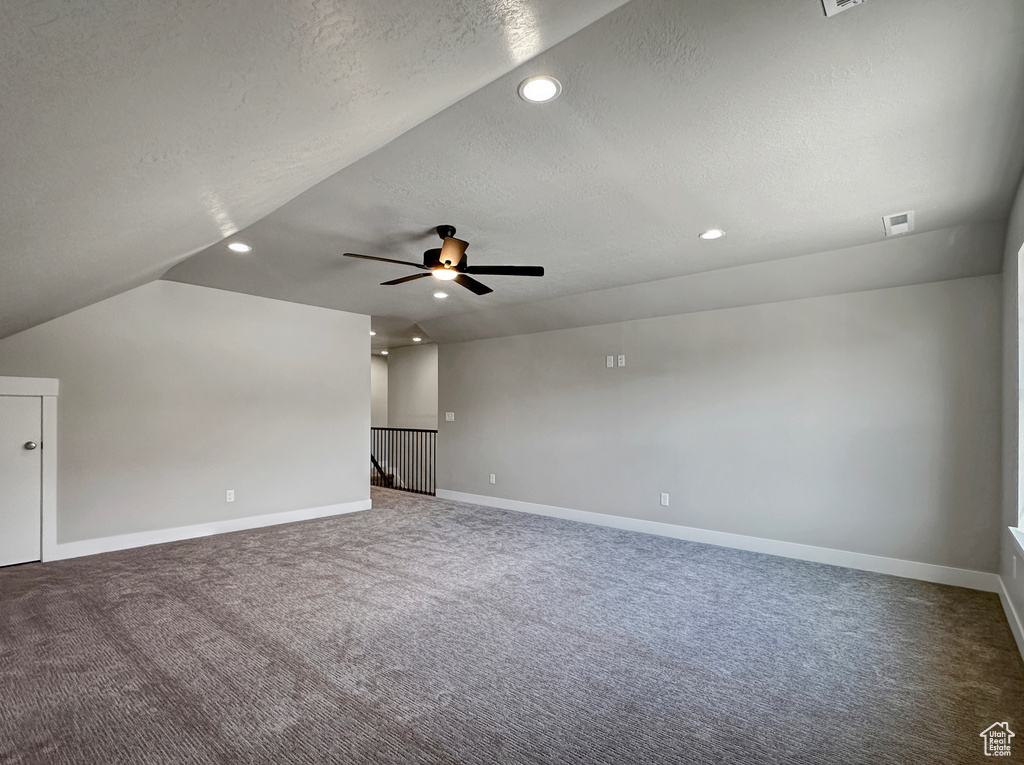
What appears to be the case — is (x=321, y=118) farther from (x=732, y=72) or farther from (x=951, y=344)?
(x=951, y=344)

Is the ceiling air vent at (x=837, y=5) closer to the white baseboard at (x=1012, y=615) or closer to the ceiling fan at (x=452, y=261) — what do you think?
the ceiling fan at (x=452, y=261)

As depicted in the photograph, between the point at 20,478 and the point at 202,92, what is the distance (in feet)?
16.6

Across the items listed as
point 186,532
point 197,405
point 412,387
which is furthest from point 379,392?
point 186,532

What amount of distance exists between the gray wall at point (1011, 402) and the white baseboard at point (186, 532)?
6431 mm

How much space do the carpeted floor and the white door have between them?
224mm

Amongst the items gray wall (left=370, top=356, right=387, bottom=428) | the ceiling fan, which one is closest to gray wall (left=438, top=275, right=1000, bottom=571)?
the ceiling fan

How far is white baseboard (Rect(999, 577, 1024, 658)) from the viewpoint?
2882 millimetres

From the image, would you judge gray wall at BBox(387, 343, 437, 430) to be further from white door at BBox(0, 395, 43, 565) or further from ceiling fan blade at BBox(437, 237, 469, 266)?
ceiling fan blade at BBox(437, 237, 469, 266)

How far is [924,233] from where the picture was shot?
376 cm

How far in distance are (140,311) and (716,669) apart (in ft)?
19.3

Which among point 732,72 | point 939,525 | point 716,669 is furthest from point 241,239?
point 939,525

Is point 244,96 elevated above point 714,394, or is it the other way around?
point 244,96

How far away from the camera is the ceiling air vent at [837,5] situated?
1.61 metres

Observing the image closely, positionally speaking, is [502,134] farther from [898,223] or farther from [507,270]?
[898,223]
